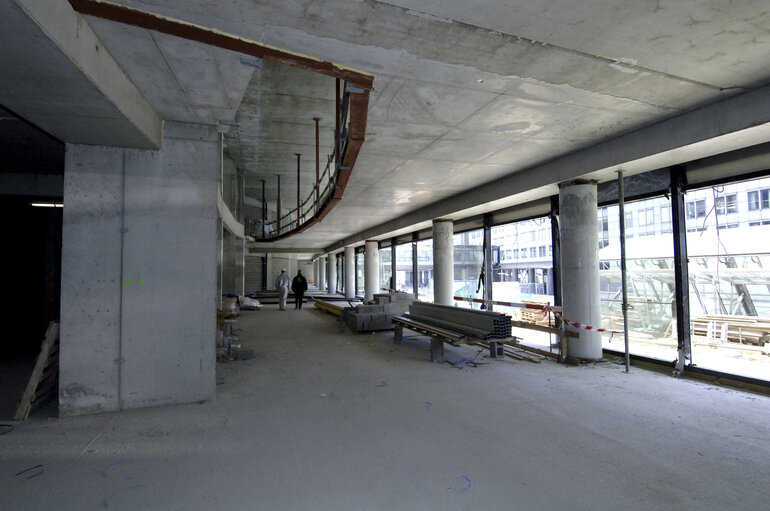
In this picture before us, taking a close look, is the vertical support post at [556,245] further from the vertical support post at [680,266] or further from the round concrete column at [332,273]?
the round concrete column at [332,273]

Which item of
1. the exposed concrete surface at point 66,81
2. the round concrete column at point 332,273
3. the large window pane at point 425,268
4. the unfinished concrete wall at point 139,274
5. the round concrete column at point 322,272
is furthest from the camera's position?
the round concrete column at point 322,272

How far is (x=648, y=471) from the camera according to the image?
3.01m

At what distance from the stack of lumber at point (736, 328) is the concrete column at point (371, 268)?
13576 mm

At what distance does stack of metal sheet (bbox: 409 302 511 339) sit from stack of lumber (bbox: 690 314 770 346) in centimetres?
506

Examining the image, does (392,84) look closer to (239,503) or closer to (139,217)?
(139,217)

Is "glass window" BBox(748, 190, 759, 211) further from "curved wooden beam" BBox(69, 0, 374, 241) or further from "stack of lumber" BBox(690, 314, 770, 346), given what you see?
"curved wooden beam" BBox(69, 0, 374, 241)

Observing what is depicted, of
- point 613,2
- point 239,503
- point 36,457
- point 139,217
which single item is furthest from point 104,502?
point 613,2

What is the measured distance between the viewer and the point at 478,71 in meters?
3.88

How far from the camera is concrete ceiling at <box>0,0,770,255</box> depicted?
2.93m

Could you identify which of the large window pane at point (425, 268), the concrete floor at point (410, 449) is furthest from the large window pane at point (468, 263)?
the concrete floor at point (410, 449)

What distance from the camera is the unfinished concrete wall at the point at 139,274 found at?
168 inches

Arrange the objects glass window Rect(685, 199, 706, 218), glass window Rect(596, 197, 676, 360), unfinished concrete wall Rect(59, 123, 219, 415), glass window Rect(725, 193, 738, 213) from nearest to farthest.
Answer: unfinished concrete wall Rect(59, 123, 219, 415) < glass window Rect(596, 197, 676, 360) < glass window Rect(685, 199, 706, 218) < glass window Rect(725, 193, 738, 213)

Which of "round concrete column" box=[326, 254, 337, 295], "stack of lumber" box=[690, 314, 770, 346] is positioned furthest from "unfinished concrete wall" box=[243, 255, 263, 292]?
"stack of lumber" box=[690, 314, 770, 346]

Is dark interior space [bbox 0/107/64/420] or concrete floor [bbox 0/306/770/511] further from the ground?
dark interior space [bbox 0/107/64/420]
